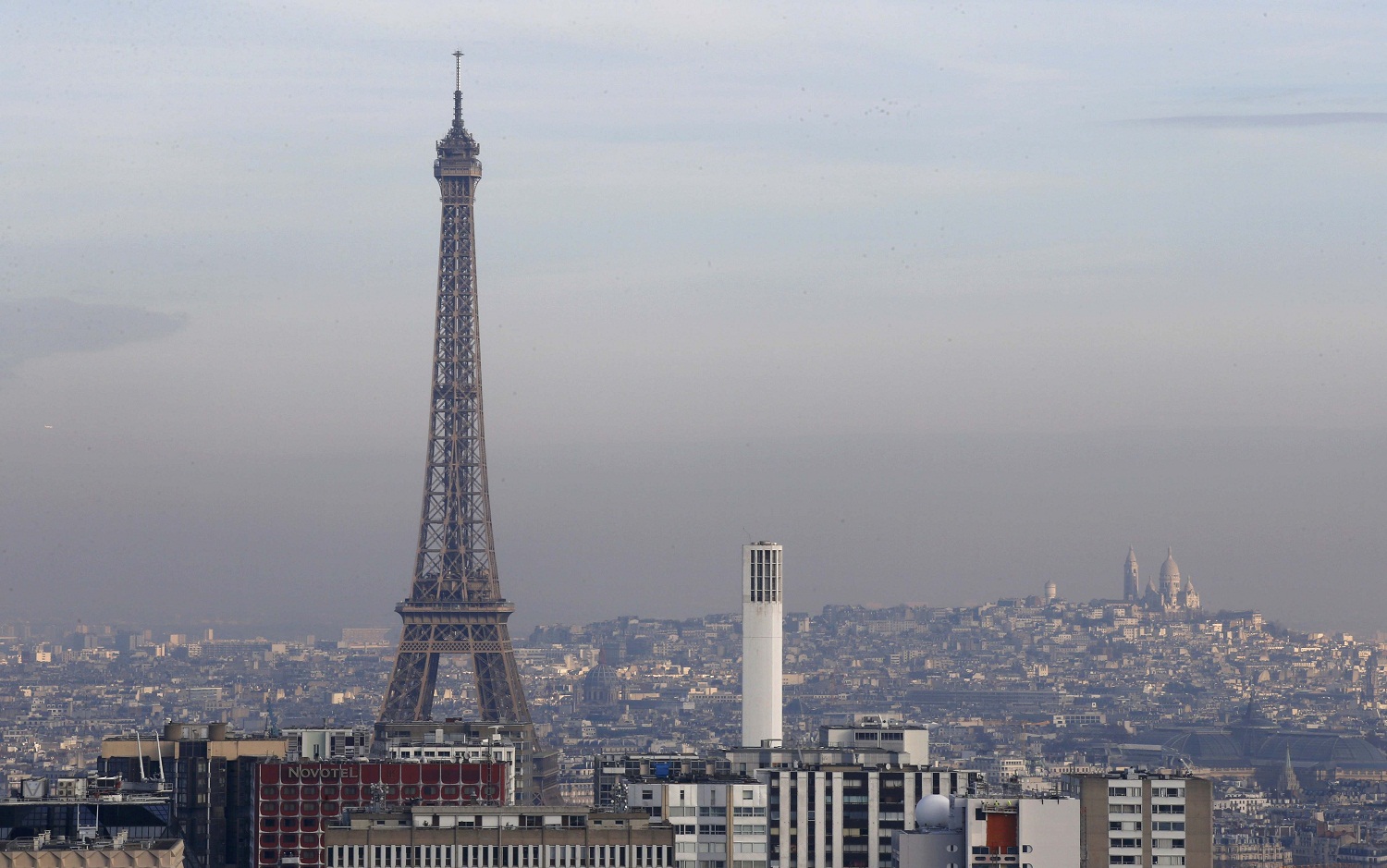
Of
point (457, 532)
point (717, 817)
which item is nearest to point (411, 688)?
point (457, 532)

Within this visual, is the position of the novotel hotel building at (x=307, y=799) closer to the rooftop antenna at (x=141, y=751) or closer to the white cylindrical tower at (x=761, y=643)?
the rooftop antenna at (x=141, y=751)

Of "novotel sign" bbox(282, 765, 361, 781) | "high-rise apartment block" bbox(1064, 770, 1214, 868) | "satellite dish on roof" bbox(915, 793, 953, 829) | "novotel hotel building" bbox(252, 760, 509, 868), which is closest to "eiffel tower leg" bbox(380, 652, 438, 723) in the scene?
"novotel hotel building" bbox(252, 760, 509, 868)

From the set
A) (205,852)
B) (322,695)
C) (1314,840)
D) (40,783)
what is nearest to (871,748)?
(205,852)

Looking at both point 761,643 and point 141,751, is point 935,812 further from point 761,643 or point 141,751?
point 761,643

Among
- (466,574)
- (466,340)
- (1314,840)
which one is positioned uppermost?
(466,340)

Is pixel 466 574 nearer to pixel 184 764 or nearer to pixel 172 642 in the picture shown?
pixel 184 764

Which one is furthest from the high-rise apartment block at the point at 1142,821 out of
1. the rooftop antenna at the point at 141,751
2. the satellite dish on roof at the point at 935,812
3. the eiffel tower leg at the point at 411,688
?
the eiffel tower leg at the point at 411,688

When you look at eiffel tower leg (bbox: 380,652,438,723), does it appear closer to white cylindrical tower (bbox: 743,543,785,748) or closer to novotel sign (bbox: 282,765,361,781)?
white cylindrical tower (bbox: 743,543,785,748)
